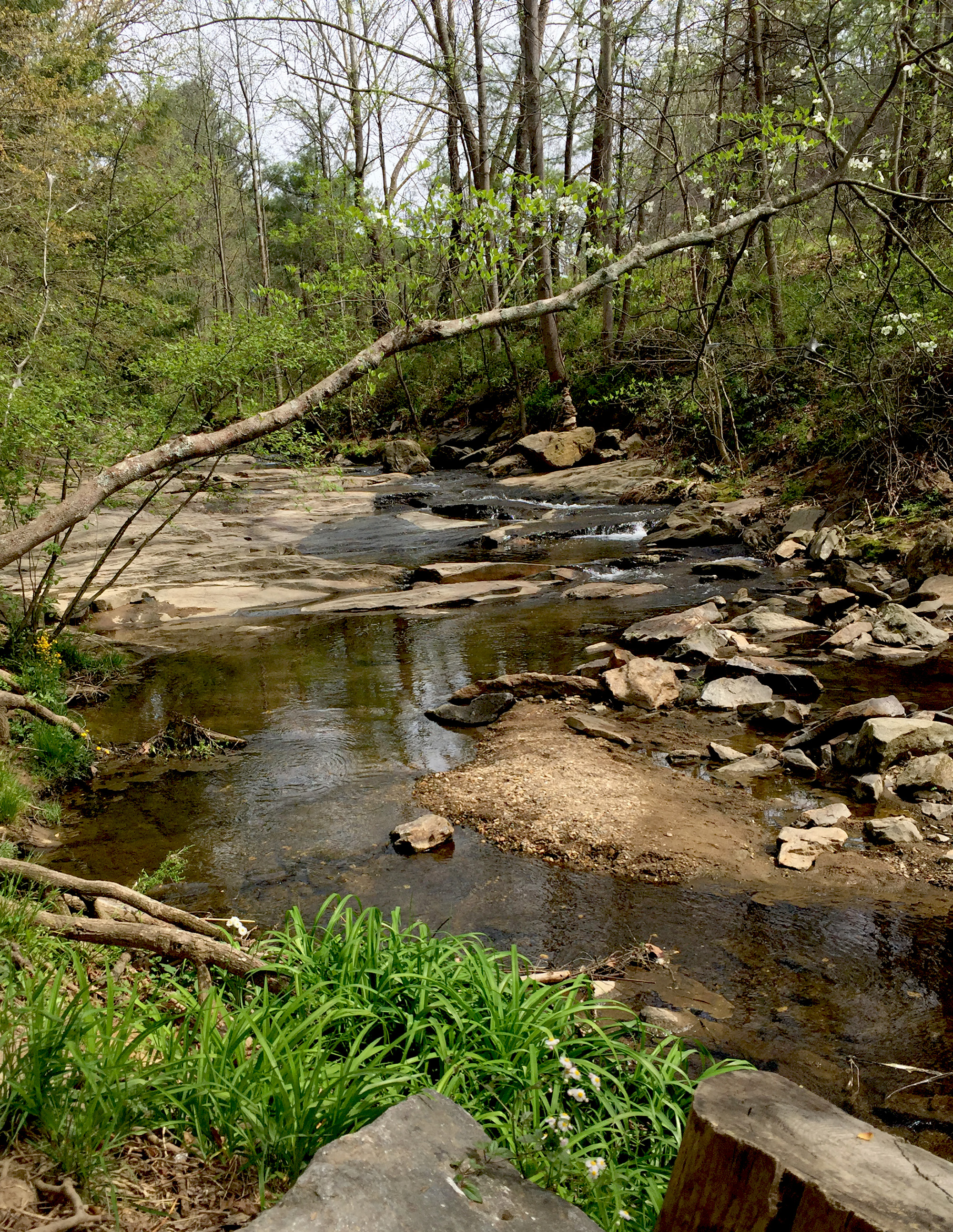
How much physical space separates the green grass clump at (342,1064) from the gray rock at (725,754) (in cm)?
292

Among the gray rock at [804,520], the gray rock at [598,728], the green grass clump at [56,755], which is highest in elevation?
the gray rock at [804,520]

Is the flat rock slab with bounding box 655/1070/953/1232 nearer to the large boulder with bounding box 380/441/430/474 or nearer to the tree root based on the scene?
the tree root

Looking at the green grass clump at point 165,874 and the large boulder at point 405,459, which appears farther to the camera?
the large boulder at point 405,459

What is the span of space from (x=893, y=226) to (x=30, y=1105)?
21.0 feet

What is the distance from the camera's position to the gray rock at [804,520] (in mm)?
12164

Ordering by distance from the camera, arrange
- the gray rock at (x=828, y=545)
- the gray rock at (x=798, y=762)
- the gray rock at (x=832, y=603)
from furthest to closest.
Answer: the gray rock at (x=828, y=545) < the gray rock at (x=832, y=603) < the gray rock at (x=798, y=762)

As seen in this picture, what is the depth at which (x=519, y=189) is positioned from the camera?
573cm

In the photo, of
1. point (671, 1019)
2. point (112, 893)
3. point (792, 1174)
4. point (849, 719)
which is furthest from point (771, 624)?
point (792, 1174)

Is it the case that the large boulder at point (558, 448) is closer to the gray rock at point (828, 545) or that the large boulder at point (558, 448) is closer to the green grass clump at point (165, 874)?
the gray rock at point (828, 545)

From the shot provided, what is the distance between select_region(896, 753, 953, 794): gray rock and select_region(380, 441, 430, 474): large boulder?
19.1 m

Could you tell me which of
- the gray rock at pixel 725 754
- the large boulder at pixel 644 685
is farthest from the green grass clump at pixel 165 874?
the large boulder at pixel 644 685

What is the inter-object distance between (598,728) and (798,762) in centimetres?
148

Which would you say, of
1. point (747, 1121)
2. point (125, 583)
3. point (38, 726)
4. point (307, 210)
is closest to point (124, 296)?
point (125, 583)

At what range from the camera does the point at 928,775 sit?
196 inches
